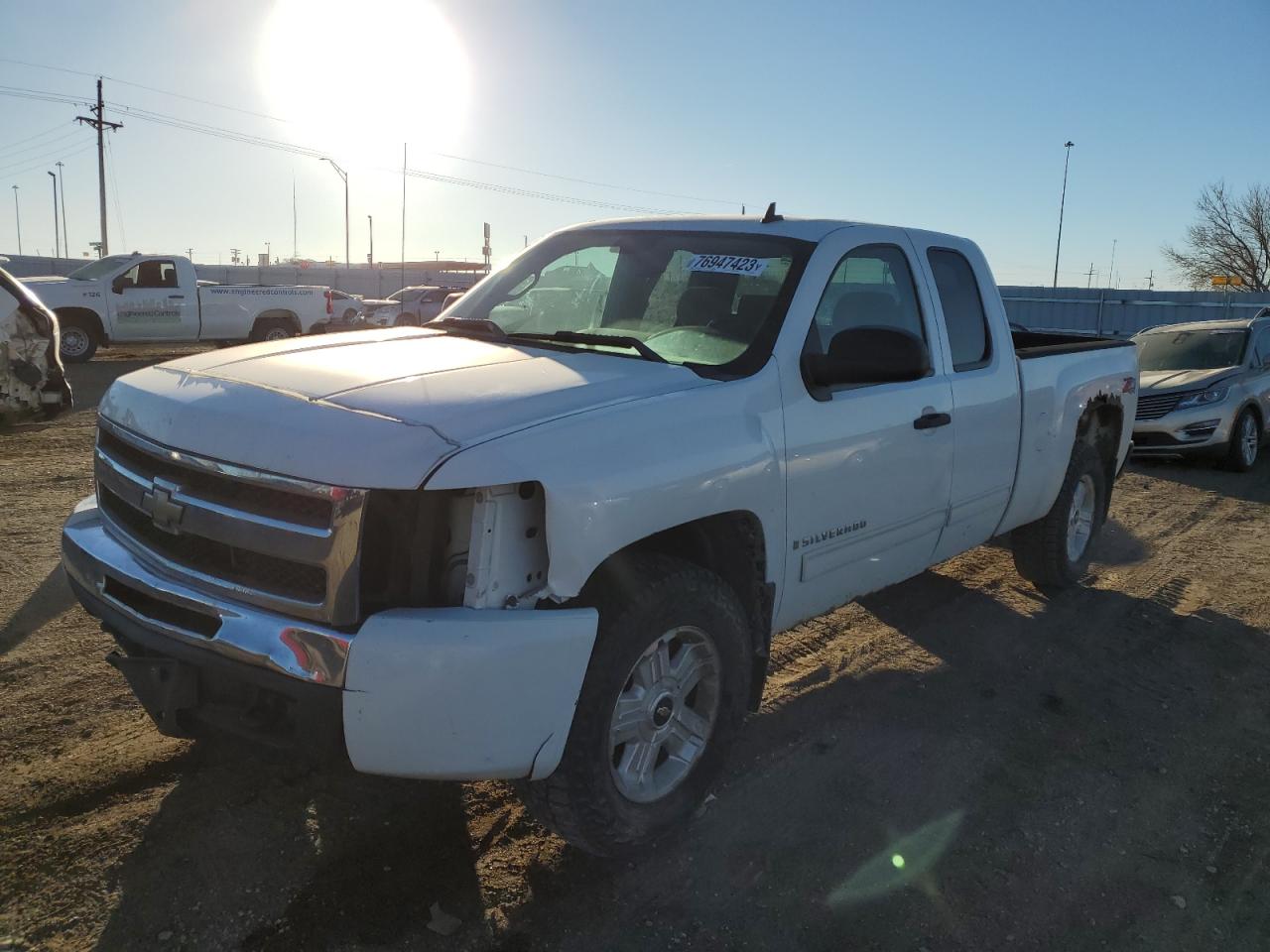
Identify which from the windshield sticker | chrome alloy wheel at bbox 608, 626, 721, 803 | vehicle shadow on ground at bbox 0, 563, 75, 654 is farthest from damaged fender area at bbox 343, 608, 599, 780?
vehicle shadow on ground at bbox 0, 563, 75, 654

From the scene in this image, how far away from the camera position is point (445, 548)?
2.58 metres

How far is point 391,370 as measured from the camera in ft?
10.0

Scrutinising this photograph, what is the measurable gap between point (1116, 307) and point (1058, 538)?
2528 centimetres

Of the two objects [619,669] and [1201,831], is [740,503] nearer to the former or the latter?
[619,669]

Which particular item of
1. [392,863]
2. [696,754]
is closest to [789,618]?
[696,754]

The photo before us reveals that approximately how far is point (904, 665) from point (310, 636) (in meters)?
3.20

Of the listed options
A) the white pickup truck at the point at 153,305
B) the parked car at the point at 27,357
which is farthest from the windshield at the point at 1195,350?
the white pickup truck at the point at 153,305

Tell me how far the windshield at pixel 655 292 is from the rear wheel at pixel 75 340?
1632cm

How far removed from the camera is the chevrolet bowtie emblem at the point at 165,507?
271cm

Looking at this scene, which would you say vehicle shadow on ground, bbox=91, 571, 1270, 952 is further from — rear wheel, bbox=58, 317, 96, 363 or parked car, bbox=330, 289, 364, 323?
parked car, bbox=330, 289, 364, 323

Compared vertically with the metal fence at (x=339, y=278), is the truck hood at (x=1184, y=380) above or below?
below

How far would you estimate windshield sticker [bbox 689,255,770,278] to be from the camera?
3.77 m

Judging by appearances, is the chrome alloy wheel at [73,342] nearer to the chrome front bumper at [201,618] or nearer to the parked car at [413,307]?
the parked car at [413,307]

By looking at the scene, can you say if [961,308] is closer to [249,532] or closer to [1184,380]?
[249,532]
